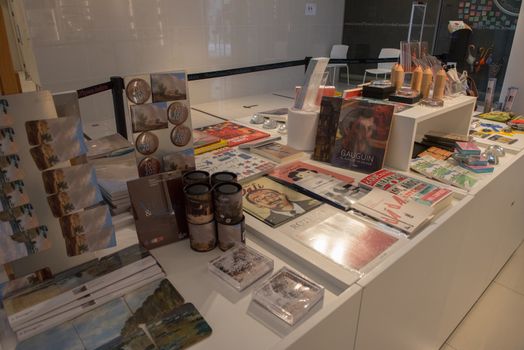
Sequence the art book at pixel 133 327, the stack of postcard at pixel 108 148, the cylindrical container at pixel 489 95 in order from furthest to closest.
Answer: the cylindrical container at pixel 489 95 < the stack of postcard at pixel 108 148 < the art book at pixel 133 327

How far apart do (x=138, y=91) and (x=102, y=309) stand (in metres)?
0.50

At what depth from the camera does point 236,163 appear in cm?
143

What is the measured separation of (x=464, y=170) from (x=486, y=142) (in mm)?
439

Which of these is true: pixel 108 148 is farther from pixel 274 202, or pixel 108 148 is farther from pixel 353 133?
pixel 353 133

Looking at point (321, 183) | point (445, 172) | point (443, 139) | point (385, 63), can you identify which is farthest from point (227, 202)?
point (385, 63)

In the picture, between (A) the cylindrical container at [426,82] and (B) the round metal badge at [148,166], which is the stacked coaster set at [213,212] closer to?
(B) the round metal badge at [148,166]

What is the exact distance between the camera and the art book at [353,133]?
4.52ft

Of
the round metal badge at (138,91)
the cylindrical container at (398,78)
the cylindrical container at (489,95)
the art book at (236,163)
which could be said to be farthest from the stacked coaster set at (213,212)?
the cylindrical container at (489,95)

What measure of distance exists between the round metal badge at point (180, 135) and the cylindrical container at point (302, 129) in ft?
2.09

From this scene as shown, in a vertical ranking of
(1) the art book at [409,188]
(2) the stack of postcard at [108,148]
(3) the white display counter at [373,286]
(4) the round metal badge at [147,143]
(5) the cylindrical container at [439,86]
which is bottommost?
(3) the white display counter at [373,286]

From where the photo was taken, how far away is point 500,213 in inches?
64.1

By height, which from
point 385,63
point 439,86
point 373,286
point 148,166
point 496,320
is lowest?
point 496,320

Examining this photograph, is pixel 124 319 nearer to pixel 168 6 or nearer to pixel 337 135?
pixel 337 135

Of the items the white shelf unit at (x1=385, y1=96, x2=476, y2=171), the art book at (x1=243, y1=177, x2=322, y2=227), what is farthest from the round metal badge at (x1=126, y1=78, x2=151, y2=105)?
the white shelf unit at (x1=385, y1=96, x2=476, y2=171)
